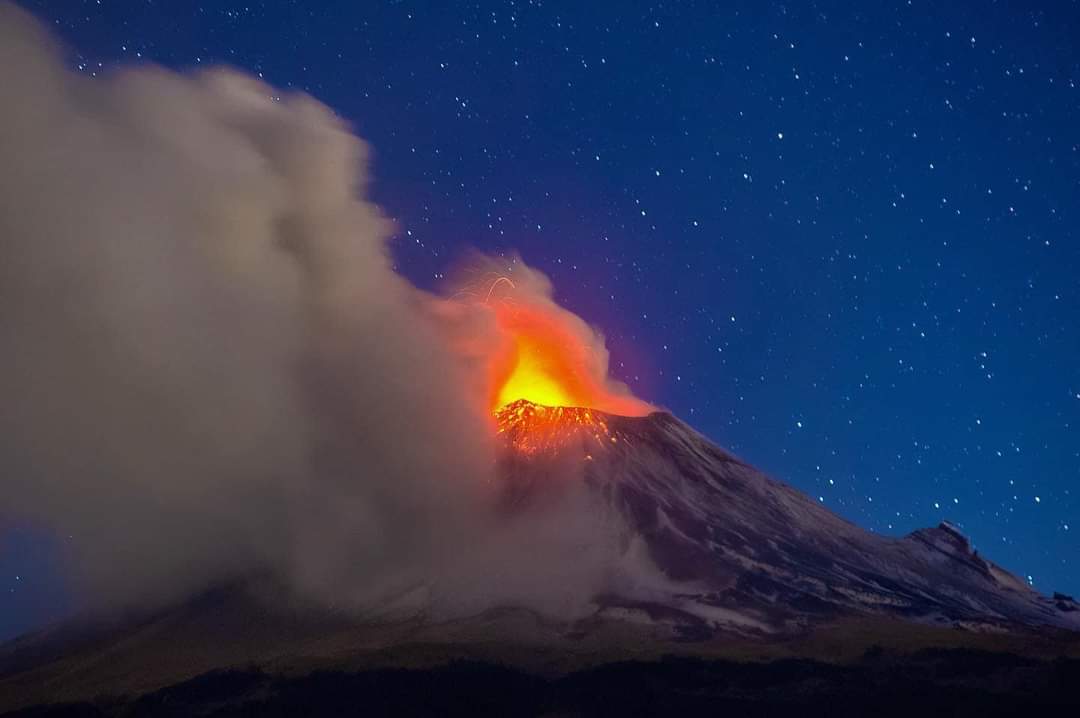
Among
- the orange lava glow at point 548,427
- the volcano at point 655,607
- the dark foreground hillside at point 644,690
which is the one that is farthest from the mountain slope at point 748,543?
the dark foreground hillside at point 644,690

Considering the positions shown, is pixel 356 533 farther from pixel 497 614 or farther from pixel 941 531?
pixel 941 531

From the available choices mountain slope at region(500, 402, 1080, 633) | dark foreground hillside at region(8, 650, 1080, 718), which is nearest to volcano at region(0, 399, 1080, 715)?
mountain slope at region(500, 402, 1080, 633)

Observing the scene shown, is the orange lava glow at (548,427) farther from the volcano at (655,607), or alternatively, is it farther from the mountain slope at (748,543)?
the volcano at (655,607)

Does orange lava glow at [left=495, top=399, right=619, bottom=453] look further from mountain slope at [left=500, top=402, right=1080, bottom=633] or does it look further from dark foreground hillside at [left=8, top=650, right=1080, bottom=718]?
dark foreground hillside at [left=8, top=650, right=1080, bottom=718]

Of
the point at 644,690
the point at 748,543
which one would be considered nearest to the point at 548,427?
the point at 748,543

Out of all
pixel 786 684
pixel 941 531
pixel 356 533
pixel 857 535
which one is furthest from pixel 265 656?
pixel 941 531
